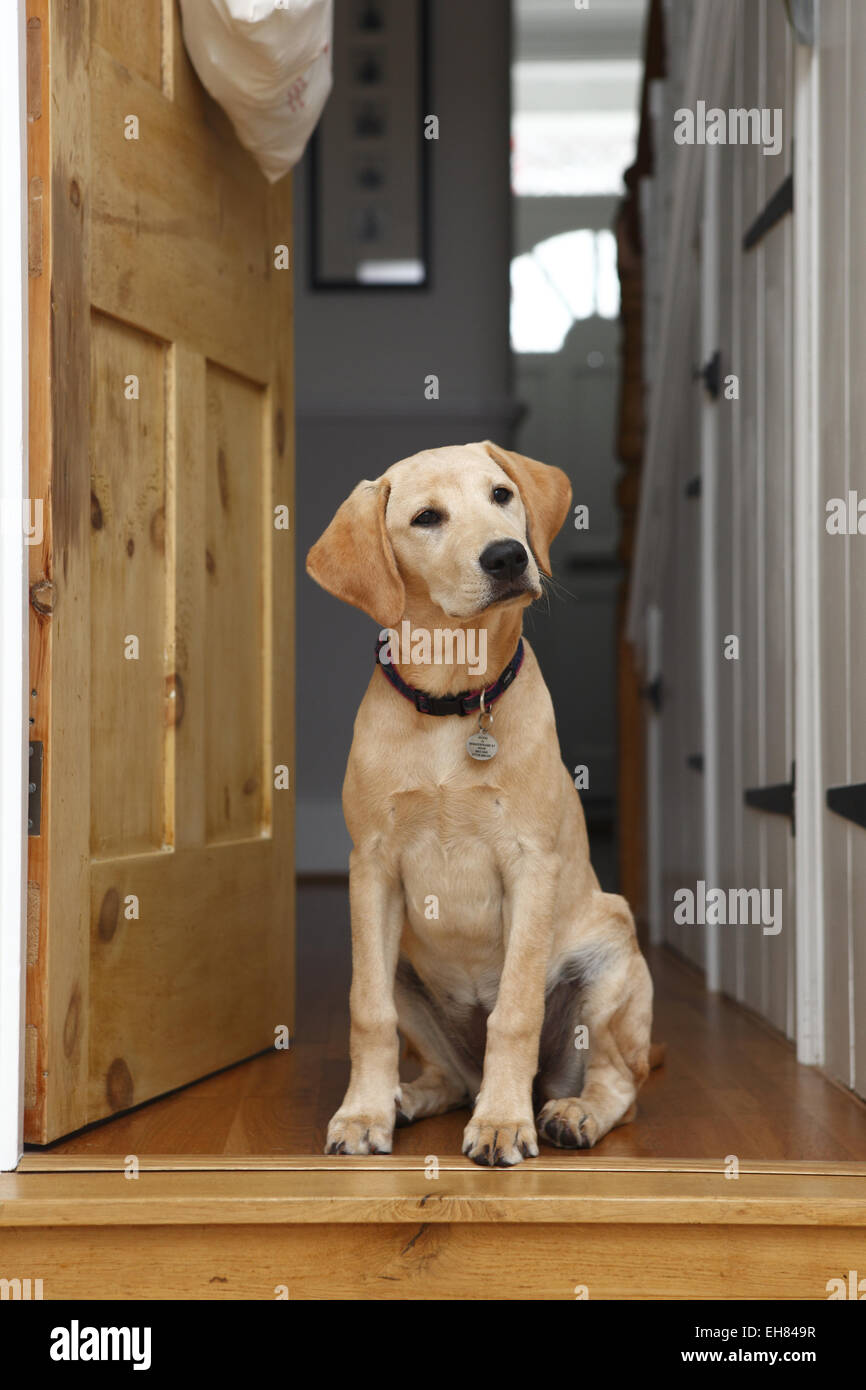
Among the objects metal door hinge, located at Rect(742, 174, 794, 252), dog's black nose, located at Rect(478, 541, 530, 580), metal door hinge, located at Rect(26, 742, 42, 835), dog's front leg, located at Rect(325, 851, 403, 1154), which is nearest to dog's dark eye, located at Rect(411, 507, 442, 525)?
dog's black nose, located at Rect(478, 541, 530, 580)

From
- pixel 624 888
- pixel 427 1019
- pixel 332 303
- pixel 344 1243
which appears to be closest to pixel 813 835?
pixel 427 1019

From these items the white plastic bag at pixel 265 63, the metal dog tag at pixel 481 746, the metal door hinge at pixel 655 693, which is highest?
the white plastic bag at pixel 265 63

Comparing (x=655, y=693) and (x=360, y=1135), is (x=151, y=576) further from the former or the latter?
(x=655, y=693)

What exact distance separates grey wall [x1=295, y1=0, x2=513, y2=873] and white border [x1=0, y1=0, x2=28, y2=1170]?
155 inches

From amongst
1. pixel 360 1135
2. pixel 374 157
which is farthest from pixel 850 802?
pixel 374 157

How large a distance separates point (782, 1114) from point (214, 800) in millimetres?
1078

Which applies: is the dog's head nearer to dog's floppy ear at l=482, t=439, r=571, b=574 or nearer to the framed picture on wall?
dog's floppy ear at l=482, t=439, r=571, b=574

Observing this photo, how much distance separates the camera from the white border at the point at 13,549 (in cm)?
176

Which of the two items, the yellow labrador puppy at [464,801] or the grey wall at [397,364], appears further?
the grey wall at [397,364]

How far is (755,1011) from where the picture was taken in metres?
2.88

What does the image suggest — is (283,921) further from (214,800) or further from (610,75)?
(610,75)

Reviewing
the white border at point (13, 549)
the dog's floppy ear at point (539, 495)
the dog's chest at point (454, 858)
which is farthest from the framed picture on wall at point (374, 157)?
the dog's chest at point (454, 858)

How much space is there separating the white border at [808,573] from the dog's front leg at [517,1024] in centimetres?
74

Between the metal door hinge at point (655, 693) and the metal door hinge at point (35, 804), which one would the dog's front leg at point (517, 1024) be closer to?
the metal door hinge at point (35, 804)
